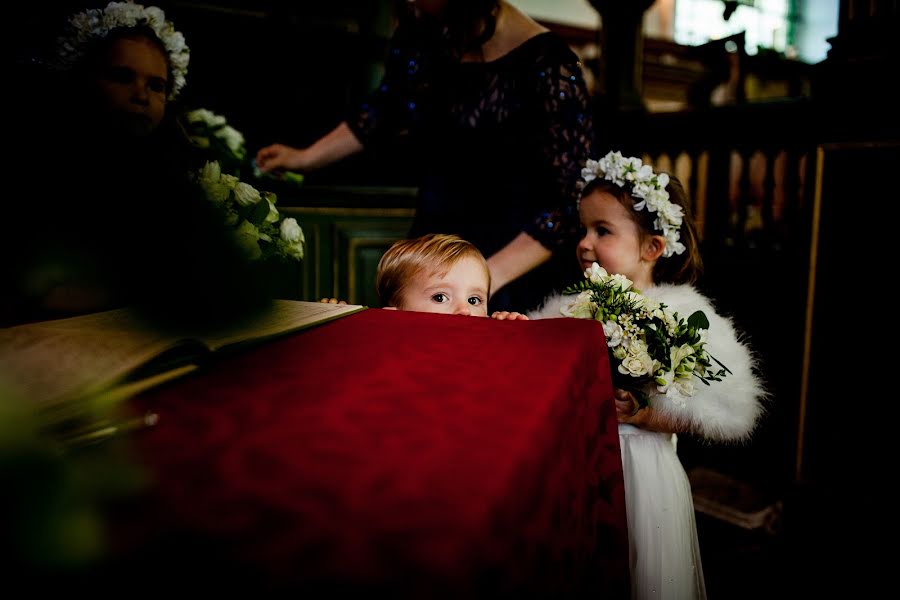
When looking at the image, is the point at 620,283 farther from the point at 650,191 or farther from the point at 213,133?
the point at 213,133

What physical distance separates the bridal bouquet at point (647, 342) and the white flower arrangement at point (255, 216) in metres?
0.71

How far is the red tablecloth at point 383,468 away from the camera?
0.38m

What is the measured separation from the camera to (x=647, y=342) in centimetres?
143

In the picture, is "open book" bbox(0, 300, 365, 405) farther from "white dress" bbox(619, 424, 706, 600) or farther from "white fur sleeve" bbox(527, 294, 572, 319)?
"white fur sleeve" bbox(527, 294, 572, 319)

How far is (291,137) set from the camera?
343cm

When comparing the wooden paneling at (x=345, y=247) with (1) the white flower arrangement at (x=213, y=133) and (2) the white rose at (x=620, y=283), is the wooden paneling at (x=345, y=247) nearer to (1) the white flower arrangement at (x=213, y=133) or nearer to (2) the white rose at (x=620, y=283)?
(1) the white flower arrangement at (x=213, y=133)

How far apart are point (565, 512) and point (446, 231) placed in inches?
64.4

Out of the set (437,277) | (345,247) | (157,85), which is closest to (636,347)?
(437,277)

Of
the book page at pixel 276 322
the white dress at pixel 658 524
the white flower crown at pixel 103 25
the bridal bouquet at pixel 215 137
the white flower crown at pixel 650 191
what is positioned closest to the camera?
the book page at pixel 276 322

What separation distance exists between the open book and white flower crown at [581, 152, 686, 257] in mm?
1337

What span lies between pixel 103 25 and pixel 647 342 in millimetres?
1569

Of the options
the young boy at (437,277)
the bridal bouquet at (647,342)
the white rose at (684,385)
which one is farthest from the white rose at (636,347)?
the young boy at (437,277)

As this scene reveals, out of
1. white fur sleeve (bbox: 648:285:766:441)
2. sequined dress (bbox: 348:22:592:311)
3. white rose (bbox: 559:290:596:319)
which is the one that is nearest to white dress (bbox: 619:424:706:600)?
white fur sleeve (bbox: 648:285:766:441)

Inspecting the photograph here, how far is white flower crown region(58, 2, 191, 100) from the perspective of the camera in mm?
1623
